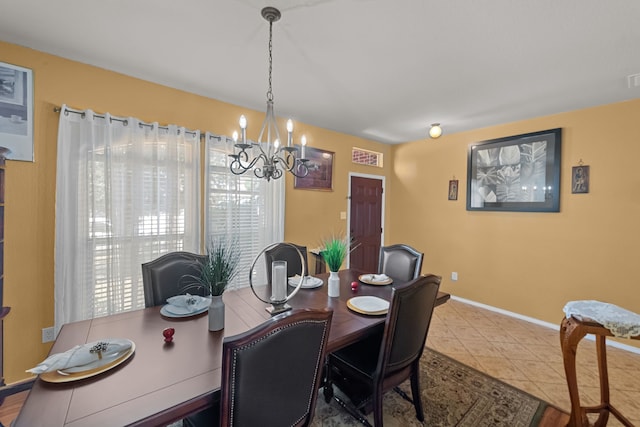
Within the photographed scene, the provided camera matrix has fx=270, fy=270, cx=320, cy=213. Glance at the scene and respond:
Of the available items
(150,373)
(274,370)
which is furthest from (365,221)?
(150,373)

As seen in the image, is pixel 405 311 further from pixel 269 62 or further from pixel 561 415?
pixel 269 62

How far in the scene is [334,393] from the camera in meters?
2.01

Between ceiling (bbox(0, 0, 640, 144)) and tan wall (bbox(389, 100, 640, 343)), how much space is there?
1.52ft

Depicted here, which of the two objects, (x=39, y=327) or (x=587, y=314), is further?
(x=39, y=327)

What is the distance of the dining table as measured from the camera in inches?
32.4

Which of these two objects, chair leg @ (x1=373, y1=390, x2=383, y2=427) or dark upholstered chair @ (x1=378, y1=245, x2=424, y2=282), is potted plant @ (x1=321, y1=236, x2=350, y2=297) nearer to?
chair leg @ (x1=373, y1=390, x2=383, y2=427)

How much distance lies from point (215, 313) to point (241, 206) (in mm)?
1842

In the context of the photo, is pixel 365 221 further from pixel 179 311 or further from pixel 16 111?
pixel 16 111

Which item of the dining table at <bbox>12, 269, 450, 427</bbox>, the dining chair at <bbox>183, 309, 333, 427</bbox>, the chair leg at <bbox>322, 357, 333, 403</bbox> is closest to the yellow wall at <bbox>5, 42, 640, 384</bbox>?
the dining table at <bbox>12, 269, 450, 427</bbox>

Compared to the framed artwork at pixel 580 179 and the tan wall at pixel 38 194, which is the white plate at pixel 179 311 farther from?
the framed artwork at pixel 580 179

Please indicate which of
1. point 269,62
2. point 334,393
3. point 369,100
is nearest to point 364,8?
point 269,62

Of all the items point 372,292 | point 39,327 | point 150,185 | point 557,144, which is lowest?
point 39,327

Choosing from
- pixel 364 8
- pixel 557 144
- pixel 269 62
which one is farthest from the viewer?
pixel 557 144

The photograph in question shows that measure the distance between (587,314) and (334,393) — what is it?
5.49 feet
